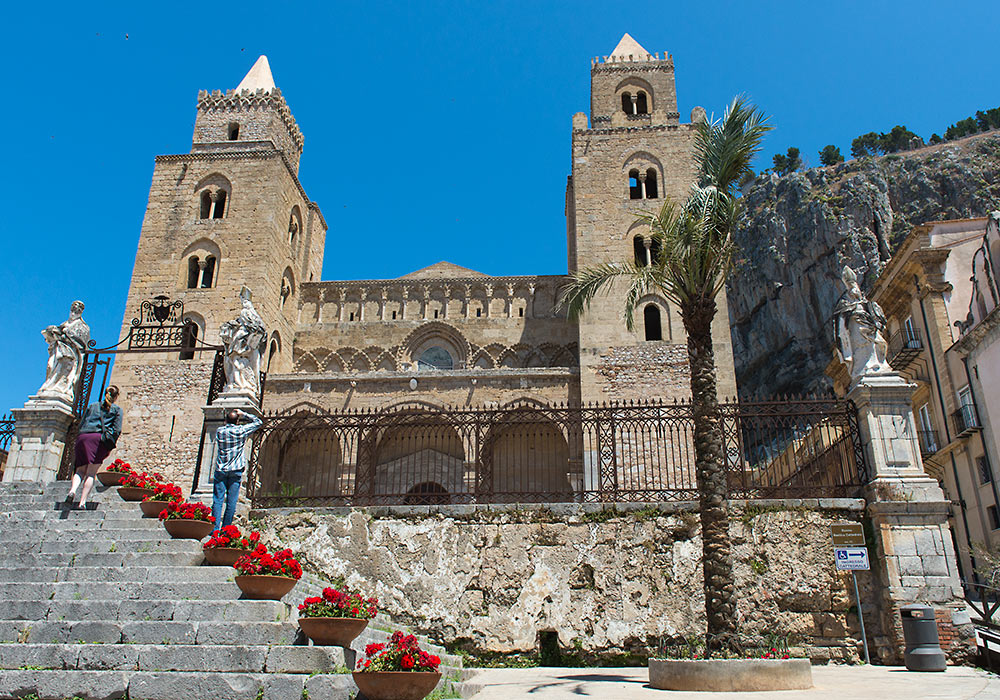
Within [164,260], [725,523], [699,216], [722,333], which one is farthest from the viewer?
[164,260]

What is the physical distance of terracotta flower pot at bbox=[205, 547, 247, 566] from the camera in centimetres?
734

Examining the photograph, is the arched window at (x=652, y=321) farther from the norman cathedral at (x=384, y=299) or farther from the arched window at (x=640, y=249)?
the arched window at (x=640, y=249)

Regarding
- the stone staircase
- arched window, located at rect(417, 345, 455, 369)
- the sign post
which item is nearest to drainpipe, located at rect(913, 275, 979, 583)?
the sign post

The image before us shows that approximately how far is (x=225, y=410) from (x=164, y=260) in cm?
2135

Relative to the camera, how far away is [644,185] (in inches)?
1136

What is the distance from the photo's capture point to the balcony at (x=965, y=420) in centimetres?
1962

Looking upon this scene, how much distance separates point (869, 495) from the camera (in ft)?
32.1

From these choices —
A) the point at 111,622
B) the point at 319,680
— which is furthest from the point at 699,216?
the point at 111,622

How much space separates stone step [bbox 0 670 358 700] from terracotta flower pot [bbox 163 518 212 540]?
249 centimetres

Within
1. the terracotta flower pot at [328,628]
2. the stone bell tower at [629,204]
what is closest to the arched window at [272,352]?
the stone bell tower at [629,204]

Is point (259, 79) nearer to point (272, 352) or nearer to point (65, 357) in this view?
point (272, 352)

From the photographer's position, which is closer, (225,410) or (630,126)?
(225,410)

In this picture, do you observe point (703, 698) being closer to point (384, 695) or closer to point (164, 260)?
point (384, 695)

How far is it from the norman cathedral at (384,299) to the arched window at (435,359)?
0.05 meters
